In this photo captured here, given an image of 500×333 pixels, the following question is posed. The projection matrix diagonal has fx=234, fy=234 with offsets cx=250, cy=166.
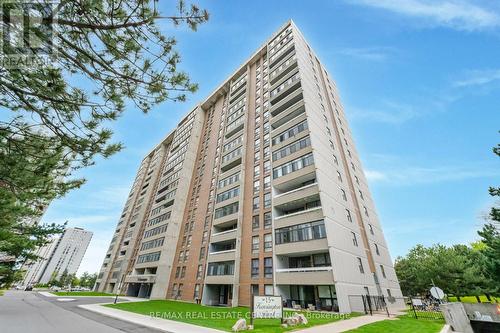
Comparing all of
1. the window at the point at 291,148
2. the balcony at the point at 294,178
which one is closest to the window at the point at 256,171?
the window at the point at 291,148

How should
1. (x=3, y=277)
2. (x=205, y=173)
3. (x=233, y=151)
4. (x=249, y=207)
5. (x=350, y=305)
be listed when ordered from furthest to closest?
(x=205, y=173)
(x=233, y=151)
(x=249, y=207)
(x=350, y=305)
(x=3, y=277)

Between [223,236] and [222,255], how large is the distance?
2.60 metres

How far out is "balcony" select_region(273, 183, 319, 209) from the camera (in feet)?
84.3

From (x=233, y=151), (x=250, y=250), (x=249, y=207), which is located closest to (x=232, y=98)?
(x=233, y=151)

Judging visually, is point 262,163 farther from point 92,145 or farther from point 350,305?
point 92,145

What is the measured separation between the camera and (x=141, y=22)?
5.30 meters

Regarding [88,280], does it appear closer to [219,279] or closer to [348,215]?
[219,279]

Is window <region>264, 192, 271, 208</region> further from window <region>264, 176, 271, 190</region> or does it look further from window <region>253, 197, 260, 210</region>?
window <region>253, 197, 260, 210</region>

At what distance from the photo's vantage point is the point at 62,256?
529 feet

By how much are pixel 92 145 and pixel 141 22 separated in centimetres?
342

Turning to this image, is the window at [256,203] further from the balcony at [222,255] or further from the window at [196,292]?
the window at [196,292]

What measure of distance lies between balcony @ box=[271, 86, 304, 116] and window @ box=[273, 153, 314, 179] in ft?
35.1

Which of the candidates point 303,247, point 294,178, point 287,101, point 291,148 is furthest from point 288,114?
point 303,247

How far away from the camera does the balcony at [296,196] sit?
84.3ft
